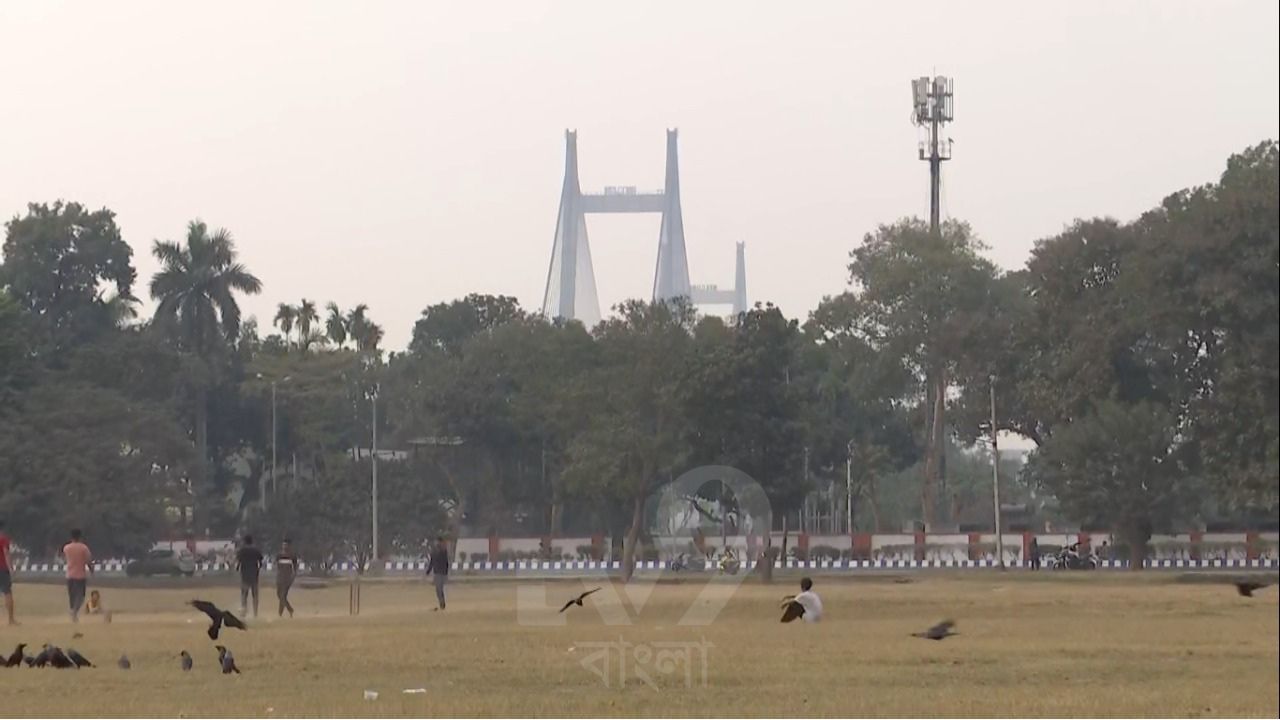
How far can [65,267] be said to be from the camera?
193ft

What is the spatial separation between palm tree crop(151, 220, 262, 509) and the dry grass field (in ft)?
117

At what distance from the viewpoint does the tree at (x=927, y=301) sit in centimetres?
3541

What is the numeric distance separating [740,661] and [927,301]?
26409mm

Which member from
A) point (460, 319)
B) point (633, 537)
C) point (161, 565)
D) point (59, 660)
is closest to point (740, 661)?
point (59, 660)

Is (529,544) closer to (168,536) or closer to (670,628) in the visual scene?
(168,536)

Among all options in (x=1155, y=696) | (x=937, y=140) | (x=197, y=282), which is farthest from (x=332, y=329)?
(x=1155, y=696)

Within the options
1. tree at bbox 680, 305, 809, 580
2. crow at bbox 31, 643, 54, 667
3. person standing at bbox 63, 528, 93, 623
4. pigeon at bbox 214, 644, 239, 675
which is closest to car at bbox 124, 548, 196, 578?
A: tree at bbox 680, 305, 809, 580

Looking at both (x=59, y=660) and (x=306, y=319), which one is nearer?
(x=59, y=660)

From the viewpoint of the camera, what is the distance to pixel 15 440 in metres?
48.1

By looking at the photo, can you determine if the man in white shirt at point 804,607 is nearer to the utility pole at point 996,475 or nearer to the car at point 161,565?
the utility pole at point 996,475

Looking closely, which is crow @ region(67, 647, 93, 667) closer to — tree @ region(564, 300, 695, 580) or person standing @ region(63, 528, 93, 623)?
person standing @ region(63, 528, 93, 623)

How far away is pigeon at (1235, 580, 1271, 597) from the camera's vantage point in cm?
540

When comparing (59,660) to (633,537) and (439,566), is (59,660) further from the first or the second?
(633,537)

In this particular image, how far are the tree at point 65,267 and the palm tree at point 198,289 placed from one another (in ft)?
6.37
